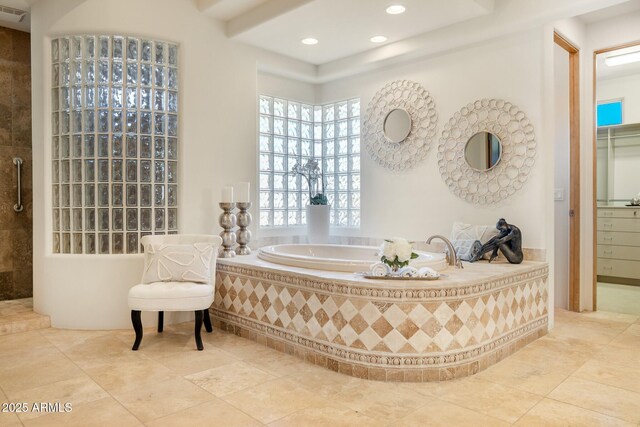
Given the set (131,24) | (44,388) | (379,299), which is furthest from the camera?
(131,24)

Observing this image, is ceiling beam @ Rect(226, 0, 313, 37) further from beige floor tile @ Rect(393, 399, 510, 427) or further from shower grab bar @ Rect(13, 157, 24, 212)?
beige floor tile @ Rect(393, 399, 510, 427)

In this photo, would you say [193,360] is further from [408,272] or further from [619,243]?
[619,243]

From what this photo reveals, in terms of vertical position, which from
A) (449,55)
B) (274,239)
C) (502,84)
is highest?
(449,55)

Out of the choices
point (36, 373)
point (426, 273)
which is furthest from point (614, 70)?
point (36, 373)

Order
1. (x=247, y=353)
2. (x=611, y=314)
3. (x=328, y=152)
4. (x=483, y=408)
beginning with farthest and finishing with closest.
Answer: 1. (x=328, y=152)
2. (x=611, y=314)
3. (x=247, y=353)
4. (x=483, y=408)

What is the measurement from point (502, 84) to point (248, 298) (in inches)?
103

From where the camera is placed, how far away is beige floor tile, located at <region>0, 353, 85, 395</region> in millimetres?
2418

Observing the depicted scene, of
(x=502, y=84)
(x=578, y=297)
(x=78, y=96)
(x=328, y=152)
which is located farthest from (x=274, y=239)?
(x=578, y=297)

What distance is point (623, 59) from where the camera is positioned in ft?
15.7

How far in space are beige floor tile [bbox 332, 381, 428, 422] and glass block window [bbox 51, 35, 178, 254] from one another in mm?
2197

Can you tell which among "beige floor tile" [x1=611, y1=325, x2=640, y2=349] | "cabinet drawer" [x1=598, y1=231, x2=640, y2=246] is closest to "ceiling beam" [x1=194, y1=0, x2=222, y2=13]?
"beige floor tile" [x1=611, y1=325, x2=640, y2=349]

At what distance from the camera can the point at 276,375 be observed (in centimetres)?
259

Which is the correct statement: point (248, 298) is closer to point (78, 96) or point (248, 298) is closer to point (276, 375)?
point (276, 375)

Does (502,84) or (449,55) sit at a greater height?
(449,55)
